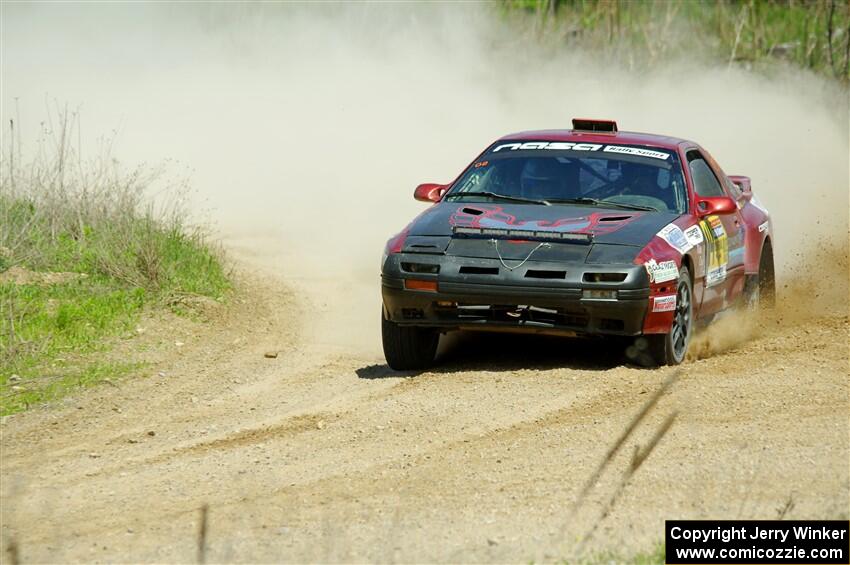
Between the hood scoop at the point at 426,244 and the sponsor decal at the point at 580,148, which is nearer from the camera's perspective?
the hood scoop at the point at 426,244

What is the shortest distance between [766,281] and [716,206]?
215cm

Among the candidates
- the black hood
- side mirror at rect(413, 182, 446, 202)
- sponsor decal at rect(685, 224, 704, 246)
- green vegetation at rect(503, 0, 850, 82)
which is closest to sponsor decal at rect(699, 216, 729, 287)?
sponsor decal at rect(685, 224, 704, 246)

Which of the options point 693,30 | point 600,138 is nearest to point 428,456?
point 600,138

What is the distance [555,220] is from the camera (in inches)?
355

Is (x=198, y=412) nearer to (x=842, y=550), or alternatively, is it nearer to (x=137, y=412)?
(x=137, y=412)

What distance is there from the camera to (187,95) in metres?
23.3

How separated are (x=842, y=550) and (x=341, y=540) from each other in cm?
194

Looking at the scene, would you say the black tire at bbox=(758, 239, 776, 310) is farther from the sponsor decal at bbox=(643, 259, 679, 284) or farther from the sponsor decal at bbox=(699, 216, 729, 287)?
the sponsor decal at bbox=(643, 259, 679, 284)

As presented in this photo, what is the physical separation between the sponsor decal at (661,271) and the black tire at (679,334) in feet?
0.39

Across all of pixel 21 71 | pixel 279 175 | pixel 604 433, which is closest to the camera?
pixel 604 433

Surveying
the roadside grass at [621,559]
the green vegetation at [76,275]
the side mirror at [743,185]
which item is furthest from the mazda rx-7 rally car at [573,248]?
the roadside grass at [621,559]

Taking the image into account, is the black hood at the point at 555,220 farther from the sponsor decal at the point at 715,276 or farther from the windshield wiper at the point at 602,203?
the sponsor decal at the point at 715,276

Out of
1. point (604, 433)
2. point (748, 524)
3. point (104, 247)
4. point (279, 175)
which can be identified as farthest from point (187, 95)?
point (748, 524)

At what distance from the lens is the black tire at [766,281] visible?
11.4 meters
